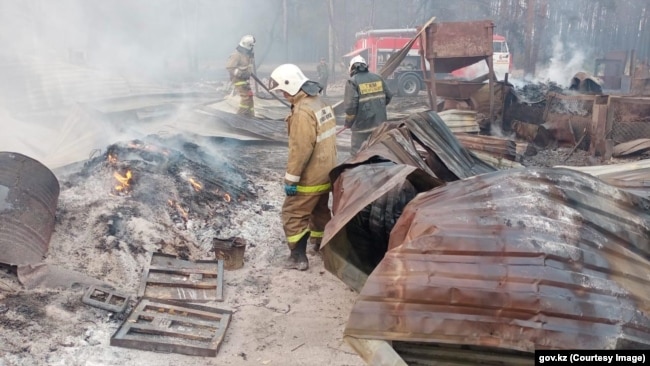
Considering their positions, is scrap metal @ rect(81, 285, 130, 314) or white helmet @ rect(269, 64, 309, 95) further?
white helmet @ rect(269, 64, 309, 95)

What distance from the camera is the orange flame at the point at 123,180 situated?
5512 millimetres

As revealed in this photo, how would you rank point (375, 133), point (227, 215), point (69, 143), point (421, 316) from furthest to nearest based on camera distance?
point (69, 143) → point (227, 215) → point (375, 133) → point (421, 316)

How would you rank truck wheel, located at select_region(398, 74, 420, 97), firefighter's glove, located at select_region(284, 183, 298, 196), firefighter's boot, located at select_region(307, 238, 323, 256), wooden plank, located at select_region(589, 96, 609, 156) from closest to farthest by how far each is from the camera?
firefighter's glove, located at select_region(284, 183, 298, 196) < firefighter's boot, located at select_region(307, 238, 323, 256) < wooden plank, located at select_region(589, 96, 609, 156) < truck wheel, located at select_region(398, 74, 420, 97)

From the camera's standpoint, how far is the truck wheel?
63.5 feet

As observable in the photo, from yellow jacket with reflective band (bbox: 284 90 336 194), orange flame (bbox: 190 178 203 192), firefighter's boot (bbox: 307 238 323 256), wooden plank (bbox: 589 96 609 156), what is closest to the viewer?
yellow jacket with reflective band (bbox: 284 90 336 194)

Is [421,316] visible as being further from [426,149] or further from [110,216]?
[110,216]

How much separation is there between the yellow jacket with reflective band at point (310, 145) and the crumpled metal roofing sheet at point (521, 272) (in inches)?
74.4

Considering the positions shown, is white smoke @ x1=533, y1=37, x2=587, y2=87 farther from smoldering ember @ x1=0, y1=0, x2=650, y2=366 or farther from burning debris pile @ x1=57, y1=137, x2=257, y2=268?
burning debris pile @ x1=57, y1=137, x2=257, y2=268

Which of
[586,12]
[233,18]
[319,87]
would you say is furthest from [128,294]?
[586,12]

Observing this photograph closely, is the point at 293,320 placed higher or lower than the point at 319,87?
lower

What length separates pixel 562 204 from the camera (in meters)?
2.72

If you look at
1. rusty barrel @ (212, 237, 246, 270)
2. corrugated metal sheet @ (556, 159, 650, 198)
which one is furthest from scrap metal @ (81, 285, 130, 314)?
corrugated metal sheet @ (556, 159, 650, 198)

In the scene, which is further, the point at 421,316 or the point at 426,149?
the point at 426,149

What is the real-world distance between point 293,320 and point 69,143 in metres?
5.71
